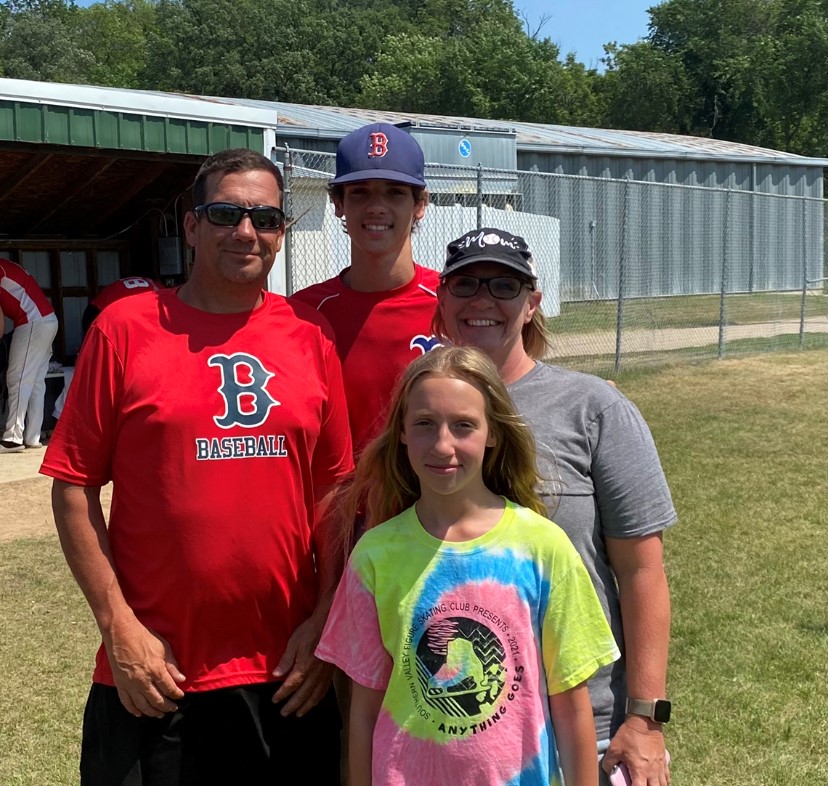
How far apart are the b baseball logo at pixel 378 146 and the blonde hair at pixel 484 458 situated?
834 mm

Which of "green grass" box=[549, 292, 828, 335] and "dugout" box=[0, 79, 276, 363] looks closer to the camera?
"dugout" box=[0, 79, 276, 363]

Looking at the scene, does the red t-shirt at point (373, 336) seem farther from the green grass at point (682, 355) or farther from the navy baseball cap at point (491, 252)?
the green grass at point (682, 355)

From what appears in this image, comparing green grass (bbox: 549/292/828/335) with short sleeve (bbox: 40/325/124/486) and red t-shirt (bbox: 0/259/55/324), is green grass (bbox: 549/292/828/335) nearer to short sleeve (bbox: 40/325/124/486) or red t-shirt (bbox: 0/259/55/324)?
red t-shirt (bbox: 0/259/55/324)

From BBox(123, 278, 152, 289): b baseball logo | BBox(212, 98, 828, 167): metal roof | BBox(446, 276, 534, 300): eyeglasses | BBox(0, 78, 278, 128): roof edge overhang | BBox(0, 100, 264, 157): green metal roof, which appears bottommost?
BBox(123, 278, 152, 289): b baseball logo

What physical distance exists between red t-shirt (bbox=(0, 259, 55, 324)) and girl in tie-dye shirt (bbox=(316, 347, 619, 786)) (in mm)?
8692

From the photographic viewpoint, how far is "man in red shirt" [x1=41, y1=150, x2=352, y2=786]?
2.22 m

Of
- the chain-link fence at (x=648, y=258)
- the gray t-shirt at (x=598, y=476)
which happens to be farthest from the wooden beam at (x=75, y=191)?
the gray t-shirt at (x=598, y=476)

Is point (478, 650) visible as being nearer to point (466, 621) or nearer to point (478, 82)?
point (466, 621)

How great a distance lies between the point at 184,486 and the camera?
2.22 metres

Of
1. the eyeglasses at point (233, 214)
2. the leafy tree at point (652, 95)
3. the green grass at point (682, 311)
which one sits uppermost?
the leafy tree at point (652, 95)

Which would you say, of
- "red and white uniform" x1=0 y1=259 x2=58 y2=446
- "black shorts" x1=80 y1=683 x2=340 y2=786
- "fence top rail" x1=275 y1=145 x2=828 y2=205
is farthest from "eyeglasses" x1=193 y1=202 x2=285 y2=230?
"red and white uniform" x1=0 y1=259 x2=58 y2=446

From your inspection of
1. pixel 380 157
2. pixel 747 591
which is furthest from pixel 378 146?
pixel 747 591

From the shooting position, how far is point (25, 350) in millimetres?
9781

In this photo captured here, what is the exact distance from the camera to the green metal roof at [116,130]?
8438mm
